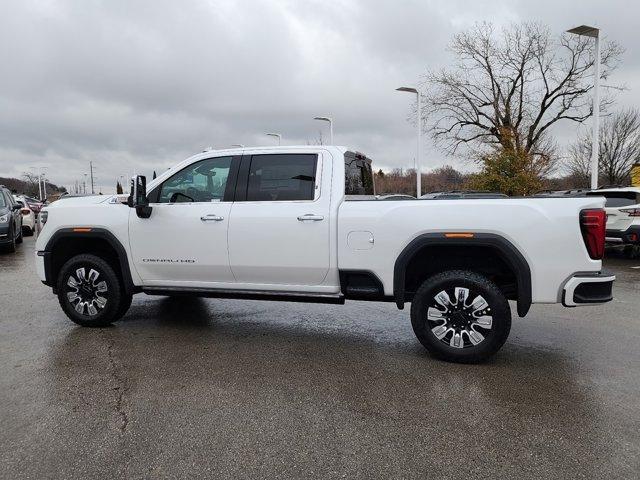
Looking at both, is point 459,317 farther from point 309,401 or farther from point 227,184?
point 227,184

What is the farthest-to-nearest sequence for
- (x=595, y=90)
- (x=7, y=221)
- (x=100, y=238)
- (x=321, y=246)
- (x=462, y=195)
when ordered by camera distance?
(x=595, y=90) → (x=462, y=195) → (x=7, y=221) → (x=100, y=238) → (x=321, y=246)

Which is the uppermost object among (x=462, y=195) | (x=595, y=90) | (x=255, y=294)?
(x=595, y=90)

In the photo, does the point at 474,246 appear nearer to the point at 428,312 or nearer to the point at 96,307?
the point at 428,312

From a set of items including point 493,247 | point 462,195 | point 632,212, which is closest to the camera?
point 493,247

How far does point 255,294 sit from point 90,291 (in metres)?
1.97

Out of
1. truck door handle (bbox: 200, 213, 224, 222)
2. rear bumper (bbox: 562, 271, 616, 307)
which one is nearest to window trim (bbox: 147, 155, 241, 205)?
truck door handle (bbox: 200, 213, 224, 222)

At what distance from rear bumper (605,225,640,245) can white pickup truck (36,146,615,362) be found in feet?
25.2

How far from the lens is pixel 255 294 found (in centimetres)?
504

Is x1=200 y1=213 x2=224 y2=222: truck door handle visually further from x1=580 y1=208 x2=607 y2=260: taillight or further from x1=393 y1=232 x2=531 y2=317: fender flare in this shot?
x1=580 y1=208 x2=607 y2=260: taillight

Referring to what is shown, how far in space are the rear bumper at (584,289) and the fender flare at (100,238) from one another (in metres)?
4.29

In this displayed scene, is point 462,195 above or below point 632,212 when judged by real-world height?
above

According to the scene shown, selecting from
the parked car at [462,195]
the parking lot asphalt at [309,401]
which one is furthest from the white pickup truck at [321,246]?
the parked car at [462,195]

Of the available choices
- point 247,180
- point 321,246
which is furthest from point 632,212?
point 247,180

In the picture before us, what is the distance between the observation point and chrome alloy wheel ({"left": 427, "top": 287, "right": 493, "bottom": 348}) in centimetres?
429
